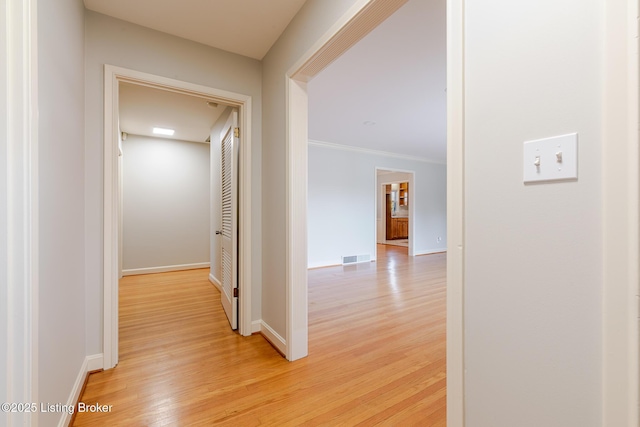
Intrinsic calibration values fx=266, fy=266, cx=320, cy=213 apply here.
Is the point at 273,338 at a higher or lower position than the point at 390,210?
lower

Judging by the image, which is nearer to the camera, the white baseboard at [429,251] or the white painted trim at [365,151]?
the white painted trim at [365,151]

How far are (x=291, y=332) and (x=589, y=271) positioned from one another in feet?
5.74

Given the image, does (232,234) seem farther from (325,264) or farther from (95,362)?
(325,264)

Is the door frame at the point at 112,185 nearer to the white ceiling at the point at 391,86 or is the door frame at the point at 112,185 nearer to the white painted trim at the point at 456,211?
the white ceiling at the point at 391,86

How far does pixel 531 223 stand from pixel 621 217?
0.17m

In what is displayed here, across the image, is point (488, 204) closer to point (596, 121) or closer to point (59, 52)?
point (596, 121)

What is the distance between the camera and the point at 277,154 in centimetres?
217

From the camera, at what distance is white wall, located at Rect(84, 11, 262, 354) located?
186cm

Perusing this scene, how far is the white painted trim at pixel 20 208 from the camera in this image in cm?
85

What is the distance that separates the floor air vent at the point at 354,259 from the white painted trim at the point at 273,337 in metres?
3.40

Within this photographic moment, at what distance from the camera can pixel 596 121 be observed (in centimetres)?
62

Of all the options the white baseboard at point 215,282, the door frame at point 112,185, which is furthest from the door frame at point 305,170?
the white baseboard at point 215,282

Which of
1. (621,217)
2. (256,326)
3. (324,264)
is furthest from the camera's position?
(324,264)

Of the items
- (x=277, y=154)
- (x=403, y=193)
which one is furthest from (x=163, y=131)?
(x=403, y=193)
